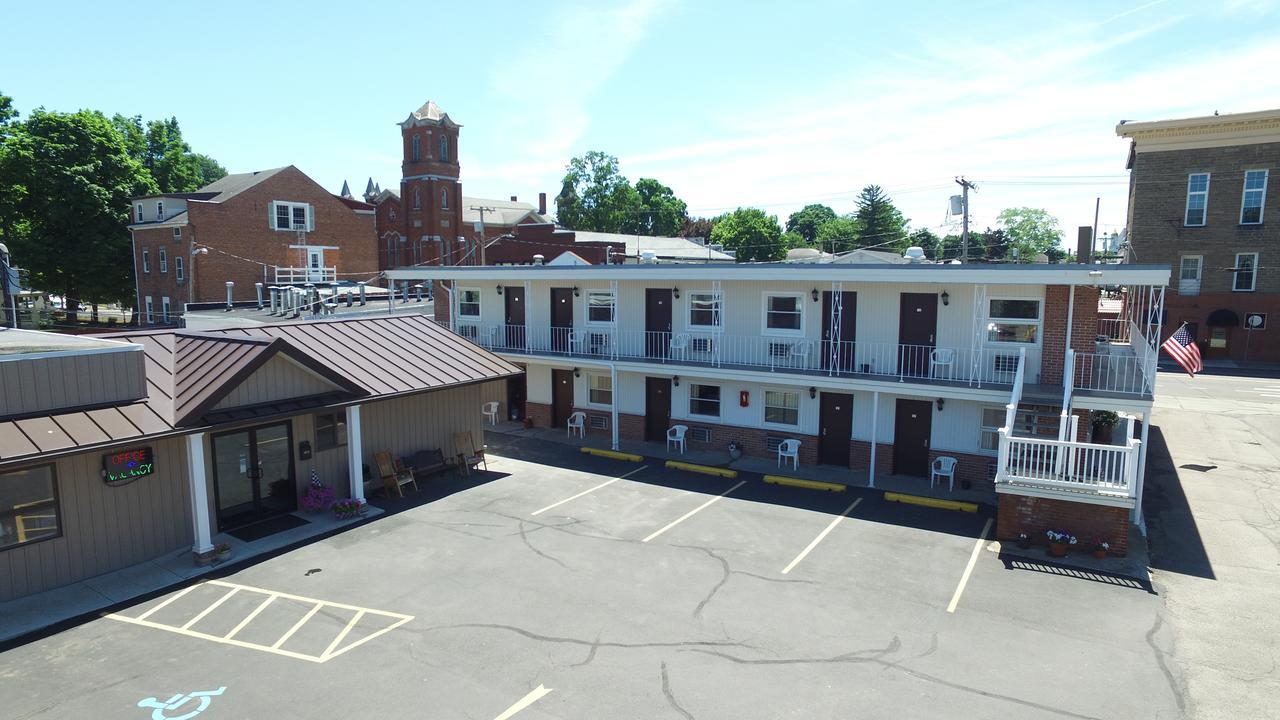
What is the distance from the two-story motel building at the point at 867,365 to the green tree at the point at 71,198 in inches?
1317

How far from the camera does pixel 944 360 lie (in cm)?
1728

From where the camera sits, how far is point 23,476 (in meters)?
11.1

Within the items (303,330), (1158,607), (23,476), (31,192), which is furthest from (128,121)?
(1158,607)

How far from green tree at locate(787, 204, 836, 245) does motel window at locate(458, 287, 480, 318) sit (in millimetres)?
87028

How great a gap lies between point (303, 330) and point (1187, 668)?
17.6 meters

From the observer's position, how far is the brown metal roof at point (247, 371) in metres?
11.1

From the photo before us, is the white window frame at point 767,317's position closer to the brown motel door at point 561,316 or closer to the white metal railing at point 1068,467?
the brown motel door at point 561,316

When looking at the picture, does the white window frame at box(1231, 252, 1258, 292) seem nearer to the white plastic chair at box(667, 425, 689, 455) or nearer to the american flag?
the american flag

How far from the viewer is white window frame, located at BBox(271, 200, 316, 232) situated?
45.0 metres

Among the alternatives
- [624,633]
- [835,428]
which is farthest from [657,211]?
[624,633]

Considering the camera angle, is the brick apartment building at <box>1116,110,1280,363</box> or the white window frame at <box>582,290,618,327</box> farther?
the brick apartment building at <box>1116,110,1280,363</box>

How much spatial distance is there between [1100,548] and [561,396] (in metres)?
15.5

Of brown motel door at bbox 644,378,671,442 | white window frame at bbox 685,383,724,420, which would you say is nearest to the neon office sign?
brown motel door at bbox 644,378,671,442

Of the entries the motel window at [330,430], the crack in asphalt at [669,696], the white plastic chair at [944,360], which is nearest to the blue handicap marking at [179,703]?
the crack in asphalt at [669,696]
